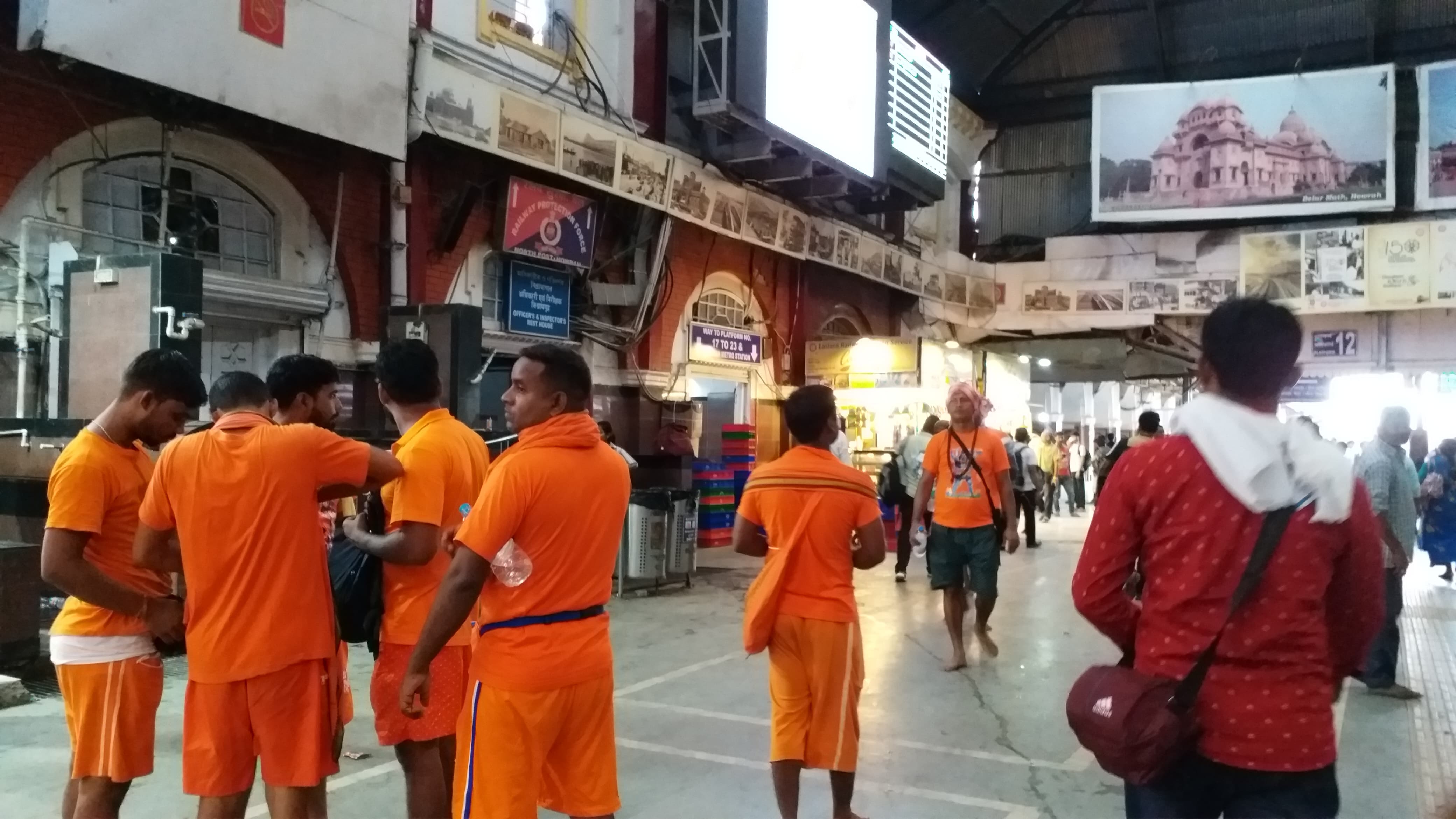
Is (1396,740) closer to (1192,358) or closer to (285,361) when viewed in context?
(285,361)

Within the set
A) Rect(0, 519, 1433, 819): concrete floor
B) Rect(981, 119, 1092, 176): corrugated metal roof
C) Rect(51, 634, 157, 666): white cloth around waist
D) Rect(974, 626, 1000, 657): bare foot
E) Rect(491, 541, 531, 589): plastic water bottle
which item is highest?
Rect(981, 119, 1092, 176): corrugated metal roof

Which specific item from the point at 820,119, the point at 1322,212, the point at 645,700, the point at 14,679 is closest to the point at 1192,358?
the point at 1322,212

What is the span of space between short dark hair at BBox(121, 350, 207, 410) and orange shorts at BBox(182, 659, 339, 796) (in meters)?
0.92

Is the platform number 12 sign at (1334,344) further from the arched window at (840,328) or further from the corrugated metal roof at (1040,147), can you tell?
the arched window at (840,328)

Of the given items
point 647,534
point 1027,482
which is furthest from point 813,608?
point 1027,482

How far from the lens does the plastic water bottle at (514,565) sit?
9.22ft

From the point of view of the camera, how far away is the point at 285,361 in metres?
3.59

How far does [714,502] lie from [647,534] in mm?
4407

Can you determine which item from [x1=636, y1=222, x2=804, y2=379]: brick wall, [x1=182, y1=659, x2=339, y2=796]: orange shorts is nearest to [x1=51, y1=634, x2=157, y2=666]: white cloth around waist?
[x1=182, y1=659, x2=339, y2=796]: orange shorts

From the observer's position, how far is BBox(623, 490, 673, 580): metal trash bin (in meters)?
9.72

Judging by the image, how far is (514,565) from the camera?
2818mm

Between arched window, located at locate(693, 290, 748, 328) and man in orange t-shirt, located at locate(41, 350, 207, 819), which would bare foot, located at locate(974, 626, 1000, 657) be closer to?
man in orange t-shirt, located at locate(41, 350, 207, 819)

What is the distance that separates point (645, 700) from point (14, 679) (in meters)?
3.67

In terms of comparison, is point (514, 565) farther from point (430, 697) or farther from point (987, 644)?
point (987, 644)
